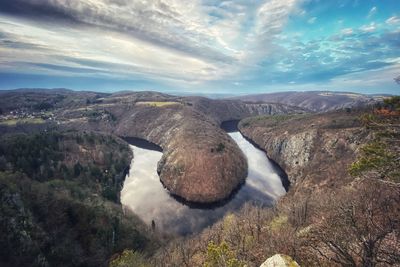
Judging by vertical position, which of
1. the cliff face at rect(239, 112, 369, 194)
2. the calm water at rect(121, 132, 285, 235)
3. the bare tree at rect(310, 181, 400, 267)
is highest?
the bare tree at rect(310, 181, 400, 267)

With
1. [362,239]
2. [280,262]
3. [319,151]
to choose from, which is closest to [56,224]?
[280,262]

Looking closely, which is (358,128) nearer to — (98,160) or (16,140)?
(98,160)

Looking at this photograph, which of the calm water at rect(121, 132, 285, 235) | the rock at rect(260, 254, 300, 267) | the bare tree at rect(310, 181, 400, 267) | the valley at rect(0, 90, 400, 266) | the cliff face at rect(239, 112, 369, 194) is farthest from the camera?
the cliff face at rect(239, 112, 369, 194)

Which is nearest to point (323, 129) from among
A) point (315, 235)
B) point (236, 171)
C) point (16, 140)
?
point (236, 171)

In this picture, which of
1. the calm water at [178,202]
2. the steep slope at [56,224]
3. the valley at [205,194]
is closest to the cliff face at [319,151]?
the valley at [205,194]

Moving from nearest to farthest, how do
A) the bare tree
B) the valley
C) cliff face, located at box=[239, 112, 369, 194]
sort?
the bare tree
the valley
cliff face, located at box=[239, 112, 369, 194]

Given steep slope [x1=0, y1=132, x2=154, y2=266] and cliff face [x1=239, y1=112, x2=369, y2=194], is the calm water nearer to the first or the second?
steep slope [x1=0, y1=132, x2=154, y2=266]

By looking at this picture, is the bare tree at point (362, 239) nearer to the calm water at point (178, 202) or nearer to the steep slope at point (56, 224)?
the steep slope at point (56, 224)

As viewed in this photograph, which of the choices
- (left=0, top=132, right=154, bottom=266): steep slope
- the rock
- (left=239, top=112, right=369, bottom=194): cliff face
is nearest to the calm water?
(left=0, top=132, right=154, bottom=266): steep slope
